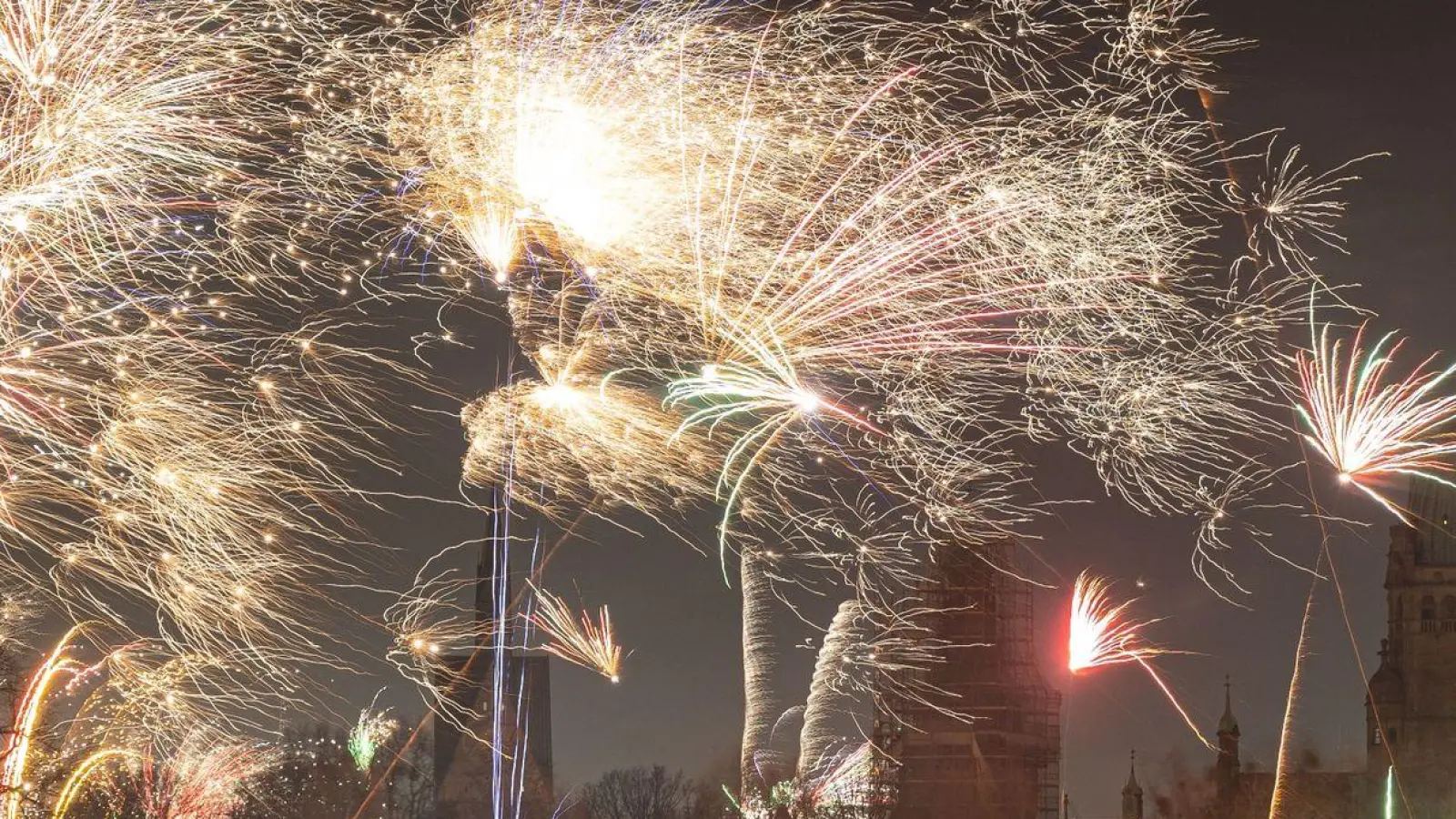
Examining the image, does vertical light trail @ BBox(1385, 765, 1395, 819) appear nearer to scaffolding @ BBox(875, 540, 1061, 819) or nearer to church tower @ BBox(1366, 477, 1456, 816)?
church tower @ BBox(1366, 477, 1456, 816)

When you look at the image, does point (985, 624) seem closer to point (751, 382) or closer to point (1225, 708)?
point (1225, 708)

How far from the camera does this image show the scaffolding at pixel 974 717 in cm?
6844

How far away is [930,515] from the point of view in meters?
21.2

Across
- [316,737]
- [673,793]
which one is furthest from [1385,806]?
[316,737]

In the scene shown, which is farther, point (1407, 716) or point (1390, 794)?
point (1407, 716)

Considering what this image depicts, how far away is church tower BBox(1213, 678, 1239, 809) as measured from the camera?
75750mm

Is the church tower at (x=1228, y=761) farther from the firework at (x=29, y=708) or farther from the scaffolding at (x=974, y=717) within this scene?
the firework at (x=29, y=708)

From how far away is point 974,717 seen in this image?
67.3 m

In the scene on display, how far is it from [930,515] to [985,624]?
166 ft

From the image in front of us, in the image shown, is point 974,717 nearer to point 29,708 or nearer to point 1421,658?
point 1421,658

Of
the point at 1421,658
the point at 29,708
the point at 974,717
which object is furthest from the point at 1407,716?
the point at 29,708

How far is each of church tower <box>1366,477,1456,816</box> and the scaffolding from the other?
58.3 ft

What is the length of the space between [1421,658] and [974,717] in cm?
2609

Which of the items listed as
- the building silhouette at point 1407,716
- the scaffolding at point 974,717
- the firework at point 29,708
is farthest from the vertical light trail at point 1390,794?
the firework at point 29,708
